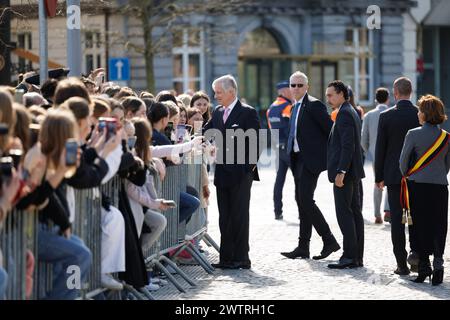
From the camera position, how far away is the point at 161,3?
40.0m

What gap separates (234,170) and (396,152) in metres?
1.71

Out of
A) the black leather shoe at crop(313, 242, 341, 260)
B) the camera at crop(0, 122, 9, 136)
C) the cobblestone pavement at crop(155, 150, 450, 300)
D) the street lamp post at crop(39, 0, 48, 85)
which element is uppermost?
the street lamp post at crop(39, 0, 48, 85)

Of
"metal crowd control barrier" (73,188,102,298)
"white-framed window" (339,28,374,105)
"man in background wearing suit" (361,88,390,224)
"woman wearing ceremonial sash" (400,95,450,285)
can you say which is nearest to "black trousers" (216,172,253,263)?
"woman wearing ceremonial sash" (400,95,450,285)

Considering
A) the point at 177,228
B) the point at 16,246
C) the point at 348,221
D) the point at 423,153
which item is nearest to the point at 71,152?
the point at 16,246

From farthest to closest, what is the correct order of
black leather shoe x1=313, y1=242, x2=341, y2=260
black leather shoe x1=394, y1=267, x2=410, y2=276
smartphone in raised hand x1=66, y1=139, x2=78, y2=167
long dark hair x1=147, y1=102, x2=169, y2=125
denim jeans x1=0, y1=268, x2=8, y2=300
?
black leather shoe x1=313, y1=242, x2=341, y2=260
black leather shoe x1=394, y1=267, x2=410, y2=276
long dark hair x1=147, y1=102, x2=169, y2=125
smartphone in raised hand x1=66, y1=139, x2=78, y2=167
denim jeans x1=0, y1=268, x2=8, y2=300

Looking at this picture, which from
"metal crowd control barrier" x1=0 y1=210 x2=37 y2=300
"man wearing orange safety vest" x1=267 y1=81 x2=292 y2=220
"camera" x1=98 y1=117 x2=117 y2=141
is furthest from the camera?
"man wearing orange safety vest" x1=267 y1=81 x2=292 y2=220

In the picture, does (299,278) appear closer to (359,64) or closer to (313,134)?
(313,134)

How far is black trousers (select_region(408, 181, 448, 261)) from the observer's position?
1208 centimetres

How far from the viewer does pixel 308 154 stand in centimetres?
1411

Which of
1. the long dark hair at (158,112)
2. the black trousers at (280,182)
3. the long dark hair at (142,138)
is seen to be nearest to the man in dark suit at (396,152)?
the long dark hair at (158,112)

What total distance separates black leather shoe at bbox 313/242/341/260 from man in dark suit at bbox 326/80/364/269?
0.64 m

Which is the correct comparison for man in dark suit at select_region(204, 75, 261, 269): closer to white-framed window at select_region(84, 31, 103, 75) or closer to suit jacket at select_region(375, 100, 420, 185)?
suit jacket at select_region(375, 100, 420, 185)

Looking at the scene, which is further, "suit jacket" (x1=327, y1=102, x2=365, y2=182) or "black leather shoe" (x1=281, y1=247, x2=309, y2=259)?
"black leather shoe" (x1=281, y1=247, x2=309, y2=259)
